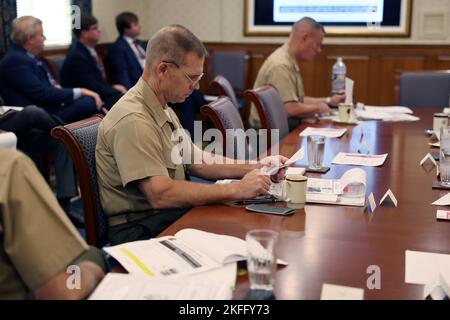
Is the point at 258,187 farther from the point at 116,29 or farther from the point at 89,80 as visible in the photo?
the point at 116,29

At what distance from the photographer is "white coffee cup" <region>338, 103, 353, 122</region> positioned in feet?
11.4

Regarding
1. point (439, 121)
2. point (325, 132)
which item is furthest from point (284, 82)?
point (439, 121)

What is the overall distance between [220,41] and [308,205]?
5.11 m

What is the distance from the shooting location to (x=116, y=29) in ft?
21.5

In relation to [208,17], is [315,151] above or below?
below

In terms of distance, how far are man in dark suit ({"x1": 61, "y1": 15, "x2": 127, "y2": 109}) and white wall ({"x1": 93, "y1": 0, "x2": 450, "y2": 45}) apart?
923 millimetres

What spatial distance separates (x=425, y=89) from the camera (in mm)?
4602

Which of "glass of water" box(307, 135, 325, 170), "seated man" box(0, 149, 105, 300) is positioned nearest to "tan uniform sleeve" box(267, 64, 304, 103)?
"glass of water" box(307, 135, 325, 170)

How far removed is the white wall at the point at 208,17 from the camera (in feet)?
20.4

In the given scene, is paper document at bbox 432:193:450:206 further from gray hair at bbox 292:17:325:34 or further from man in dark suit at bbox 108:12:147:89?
man in dark suit at bbox 108:12:147:89

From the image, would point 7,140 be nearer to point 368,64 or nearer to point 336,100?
point 336,100

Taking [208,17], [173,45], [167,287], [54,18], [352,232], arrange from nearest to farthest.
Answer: [167,287] → [352,232] → [173,45] → [54,18] → [208,17]

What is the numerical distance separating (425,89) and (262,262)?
147 inches
